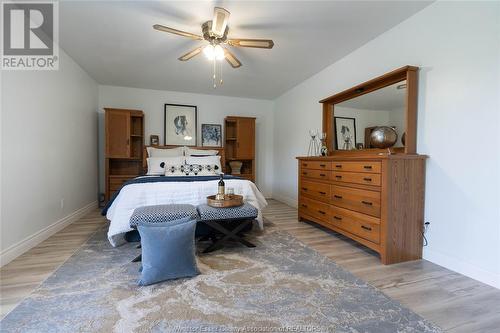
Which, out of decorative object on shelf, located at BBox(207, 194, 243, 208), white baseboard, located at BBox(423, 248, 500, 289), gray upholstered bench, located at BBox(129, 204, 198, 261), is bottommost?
white baseboard, located at BBox(423, 248, 500, 289)

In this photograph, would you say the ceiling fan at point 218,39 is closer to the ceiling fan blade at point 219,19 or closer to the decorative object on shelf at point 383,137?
the ceiling fan blade at point 219,19

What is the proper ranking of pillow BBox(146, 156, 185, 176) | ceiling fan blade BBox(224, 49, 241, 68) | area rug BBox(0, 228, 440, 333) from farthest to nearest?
pillow BBox(146, 156, 185, 176), ceiling fan blade BBox(224, 49, 241, 68), area rug BBox(0, 228, 440, 333)

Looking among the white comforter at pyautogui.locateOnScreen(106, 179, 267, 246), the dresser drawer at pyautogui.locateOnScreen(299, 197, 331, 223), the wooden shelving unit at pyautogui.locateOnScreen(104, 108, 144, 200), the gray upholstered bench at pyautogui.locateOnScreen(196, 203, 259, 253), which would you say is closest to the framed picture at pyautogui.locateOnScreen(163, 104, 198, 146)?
the wooden shelving unit at pyautogui.locateOnScreen(104, 108, 144, 200)

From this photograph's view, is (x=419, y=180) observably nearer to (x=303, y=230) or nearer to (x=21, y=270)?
(x=303, y=230)

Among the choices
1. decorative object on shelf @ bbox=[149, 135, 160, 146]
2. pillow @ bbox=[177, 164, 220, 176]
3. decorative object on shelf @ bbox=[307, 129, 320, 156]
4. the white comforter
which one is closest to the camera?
the white comforter

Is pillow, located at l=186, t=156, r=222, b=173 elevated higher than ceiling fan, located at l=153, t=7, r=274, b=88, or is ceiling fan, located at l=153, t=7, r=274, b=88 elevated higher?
ceiling fan, located at l=153, t=7, r=274, b=88

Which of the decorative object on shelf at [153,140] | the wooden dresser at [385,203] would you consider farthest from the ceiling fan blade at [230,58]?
the decorative object on shelf at [153,140]

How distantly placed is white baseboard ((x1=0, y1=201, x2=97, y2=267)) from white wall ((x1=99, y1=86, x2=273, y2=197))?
1329 mm

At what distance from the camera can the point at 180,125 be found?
192 inches

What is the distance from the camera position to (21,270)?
6.28 feet

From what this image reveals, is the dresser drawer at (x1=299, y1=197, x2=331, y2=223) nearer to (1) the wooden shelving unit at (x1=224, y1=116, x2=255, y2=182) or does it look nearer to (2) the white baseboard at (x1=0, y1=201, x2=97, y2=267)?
(1) the wooden shelving unit at (x1=224, y1=116, x2=255, y2=182)

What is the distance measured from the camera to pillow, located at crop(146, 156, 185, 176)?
13.1 feet

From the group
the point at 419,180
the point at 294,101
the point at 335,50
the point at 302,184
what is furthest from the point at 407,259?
the point at 294,101

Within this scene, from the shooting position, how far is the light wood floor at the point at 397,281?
142cm
